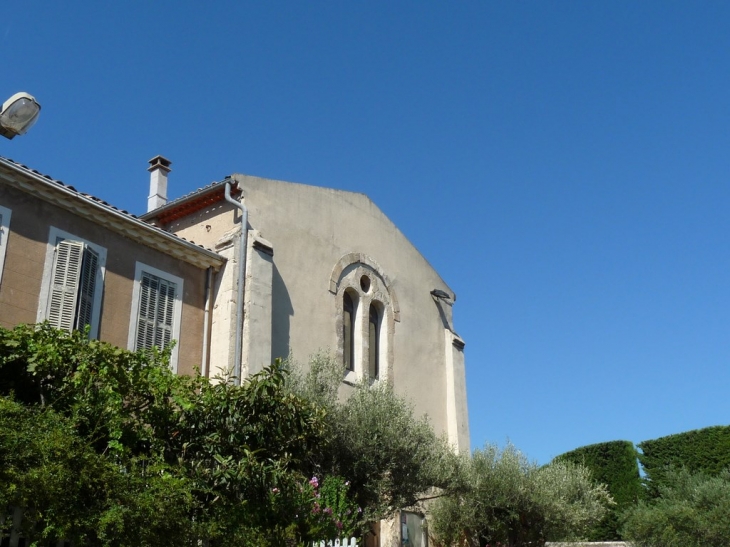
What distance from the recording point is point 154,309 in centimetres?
1456

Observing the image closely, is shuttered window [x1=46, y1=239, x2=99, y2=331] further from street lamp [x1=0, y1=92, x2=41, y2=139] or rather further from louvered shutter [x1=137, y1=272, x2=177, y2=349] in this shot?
street lamp [x1=0, y1=92, x2=41, y2=139]

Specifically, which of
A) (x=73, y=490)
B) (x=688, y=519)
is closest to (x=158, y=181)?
(x=73, y=490)

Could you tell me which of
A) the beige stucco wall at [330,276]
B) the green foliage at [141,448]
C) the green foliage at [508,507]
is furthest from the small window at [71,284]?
the green foliage at [508,507]

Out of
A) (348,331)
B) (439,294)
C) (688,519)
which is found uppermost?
(439,294)

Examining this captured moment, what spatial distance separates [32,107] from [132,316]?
242 inches

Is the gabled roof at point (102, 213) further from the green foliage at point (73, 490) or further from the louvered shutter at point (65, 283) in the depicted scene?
the green foliage at point (73, 490)

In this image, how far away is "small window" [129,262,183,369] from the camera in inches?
558

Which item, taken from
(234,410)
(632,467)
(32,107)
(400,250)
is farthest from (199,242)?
(632,467)

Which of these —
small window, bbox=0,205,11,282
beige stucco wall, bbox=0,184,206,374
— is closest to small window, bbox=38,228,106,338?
beige stucco wall, bbox=0,184,206,374

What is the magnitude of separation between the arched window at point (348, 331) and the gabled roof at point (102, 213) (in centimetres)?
366

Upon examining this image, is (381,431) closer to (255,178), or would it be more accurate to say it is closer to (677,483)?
(255,178)

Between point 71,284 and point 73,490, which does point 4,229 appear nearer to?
point 71,284

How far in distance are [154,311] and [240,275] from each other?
1.79 m

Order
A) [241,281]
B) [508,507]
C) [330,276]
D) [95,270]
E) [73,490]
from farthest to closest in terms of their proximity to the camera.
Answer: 1. [330,276]
2. [508,507]
3. [241,281]
4. [95,270]
5. [73,490]
